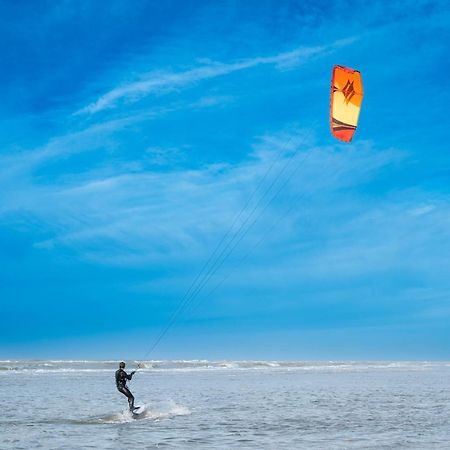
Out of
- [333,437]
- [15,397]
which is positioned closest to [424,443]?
[333,437]

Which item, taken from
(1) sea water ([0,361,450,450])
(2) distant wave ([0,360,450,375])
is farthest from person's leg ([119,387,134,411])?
(2) distant wave ([0,360,450,375])

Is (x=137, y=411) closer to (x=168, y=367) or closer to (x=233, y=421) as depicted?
(x=233, y=421)

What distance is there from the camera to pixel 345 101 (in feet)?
62.5

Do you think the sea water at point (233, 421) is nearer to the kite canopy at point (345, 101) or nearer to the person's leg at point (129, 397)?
the person's leg at point (129, 397)

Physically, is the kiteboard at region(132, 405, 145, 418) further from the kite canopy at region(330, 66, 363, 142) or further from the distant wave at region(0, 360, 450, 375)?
the distant wave at region(0, 360, 450, 375)

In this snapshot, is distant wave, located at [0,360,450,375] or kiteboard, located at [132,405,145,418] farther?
distant wave, located at [0,360,450,375]

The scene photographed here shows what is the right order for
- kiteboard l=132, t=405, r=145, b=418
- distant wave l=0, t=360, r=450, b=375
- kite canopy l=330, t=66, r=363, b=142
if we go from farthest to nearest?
distant wave l=0, t=360, r=450, b=375
kiteboard l=132, t=405, r=145, b=418
kite canopy l=330, t=66, r=363, b=142

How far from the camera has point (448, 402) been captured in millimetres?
25172

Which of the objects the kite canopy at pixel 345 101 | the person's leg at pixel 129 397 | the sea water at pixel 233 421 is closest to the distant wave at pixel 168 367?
the sea water at pixel 233 421

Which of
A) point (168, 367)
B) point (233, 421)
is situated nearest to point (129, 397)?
point (233, 421)

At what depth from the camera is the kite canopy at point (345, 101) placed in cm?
1880

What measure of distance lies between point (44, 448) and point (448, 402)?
1667cm

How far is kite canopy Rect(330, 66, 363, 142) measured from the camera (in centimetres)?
1880

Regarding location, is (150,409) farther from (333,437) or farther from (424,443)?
(424,443)
